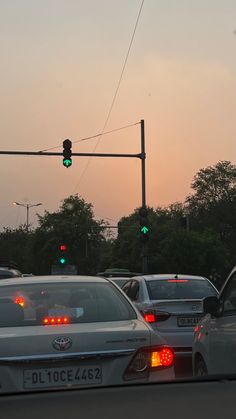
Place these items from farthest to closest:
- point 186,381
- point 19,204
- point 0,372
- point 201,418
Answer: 1. point 19,204
2. point 0,372
3. point 186,381
4. point 201,418

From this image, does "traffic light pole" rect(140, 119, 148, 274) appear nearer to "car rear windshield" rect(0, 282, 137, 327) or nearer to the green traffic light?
the green traffic light

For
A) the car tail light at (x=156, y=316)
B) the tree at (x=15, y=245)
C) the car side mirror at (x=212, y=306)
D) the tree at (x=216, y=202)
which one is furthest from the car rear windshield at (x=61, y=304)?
the tree at (x=15, y=245)

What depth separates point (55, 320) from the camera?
195 inches

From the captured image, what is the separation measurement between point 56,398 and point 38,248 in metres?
83.6

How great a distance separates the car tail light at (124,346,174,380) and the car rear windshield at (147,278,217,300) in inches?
192

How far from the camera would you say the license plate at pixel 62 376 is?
13.8 ft

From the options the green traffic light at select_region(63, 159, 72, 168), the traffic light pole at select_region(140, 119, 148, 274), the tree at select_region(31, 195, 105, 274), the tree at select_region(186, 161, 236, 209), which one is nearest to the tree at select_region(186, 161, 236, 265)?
the tree at select_region(186, 161, 236, 209)

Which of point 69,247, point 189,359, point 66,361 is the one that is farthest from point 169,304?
point 69,247

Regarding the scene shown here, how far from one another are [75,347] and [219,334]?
5.90 feet

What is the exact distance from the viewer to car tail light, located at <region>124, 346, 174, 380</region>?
4.38 meters

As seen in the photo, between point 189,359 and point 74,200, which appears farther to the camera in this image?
point 74,200

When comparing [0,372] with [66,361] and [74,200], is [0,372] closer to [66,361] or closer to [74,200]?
[66,361]

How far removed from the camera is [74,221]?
281 ft

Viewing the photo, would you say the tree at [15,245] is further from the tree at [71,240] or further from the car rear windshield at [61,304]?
the car rear windshield at [61,304]
